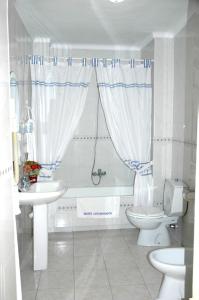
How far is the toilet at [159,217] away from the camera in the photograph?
3457 mm

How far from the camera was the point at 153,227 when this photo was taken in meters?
3.53

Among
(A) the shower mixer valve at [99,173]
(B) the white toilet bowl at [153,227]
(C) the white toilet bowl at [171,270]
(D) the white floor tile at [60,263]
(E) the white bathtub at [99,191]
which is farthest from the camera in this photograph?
(A) the shower mixer valve at [99,173]

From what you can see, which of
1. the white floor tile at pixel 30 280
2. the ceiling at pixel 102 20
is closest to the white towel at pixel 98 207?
the white floor tile at pixel 30 280

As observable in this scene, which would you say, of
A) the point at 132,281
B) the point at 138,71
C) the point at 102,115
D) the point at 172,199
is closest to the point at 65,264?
the point at 132,281

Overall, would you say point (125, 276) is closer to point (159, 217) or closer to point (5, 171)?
point (159, 217)

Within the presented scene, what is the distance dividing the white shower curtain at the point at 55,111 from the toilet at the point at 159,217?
125 cm

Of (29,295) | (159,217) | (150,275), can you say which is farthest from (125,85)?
(29,295)

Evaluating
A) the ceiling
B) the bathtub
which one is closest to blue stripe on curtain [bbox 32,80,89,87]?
the ceiling

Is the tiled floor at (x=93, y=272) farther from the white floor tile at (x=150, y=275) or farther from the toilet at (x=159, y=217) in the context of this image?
the toilet at (x=159, y=217)

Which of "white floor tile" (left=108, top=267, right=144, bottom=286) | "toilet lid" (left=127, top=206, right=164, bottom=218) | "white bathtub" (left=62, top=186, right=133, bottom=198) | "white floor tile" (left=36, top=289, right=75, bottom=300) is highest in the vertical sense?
"white bathtub" (left=62, top=186, right=133, bottom=198)

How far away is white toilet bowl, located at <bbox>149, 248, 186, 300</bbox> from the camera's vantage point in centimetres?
219

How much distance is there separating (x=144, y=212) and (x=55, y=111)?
1727 millimetres

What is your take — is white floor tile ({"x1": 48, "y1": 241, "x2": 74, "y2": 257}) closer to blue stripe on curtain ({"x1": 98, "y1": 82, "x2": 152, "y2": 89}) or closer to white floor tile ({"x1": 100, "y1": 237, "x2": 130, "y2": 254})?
white floor tile ({"x1": 100, "y1": 237, "x2": 130, "y2": 254})

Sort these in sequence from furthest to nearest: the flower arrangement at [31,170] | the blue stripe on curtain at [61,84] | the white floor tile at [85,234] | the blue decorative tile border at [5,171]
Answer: the white floor tile at [85,234] < the blue stripe on curtain at [61,84] < the flower arrangement at [31,170] < the blue decorative tile border at [5,171]
